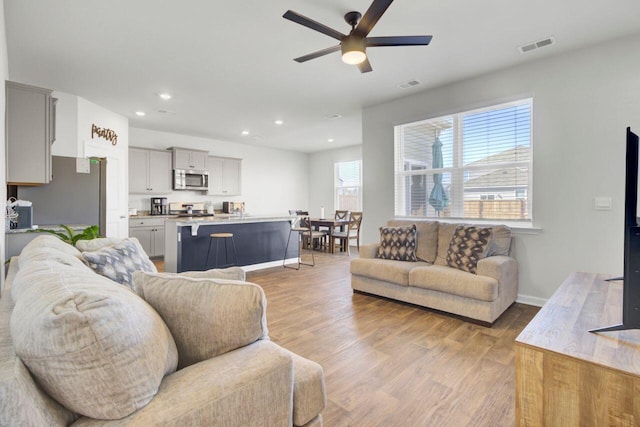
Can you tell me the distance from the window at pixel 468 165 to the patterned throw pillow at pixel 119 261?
11.3 feet

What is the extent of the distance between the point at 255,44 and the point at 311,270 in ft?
11.2

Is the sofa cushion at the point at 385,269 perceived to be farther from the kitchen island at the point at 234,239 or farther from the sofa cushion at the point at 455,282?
the kitchen island at the point at 234,239

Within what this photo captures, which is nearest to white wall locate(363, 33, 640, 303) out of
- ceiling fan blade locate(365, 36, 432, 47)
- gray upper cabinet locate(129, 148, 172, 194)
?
ceiling fan blade locate(365, 36, 432, 47)

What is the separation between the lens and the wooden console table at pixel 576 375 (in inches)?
40.5

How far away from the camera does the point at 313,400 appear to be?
1.11 meters

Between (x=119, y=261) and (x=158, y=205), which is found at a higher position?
(x=158, y=205)

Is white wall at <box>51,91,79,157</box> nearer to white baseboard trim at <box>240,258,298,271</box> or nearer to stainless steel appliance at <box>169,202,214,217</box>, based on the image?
stainless steel appliance at <box>169,202,214,217</box>

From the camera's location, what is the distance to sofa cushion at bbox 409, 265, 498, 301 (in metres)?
2.75

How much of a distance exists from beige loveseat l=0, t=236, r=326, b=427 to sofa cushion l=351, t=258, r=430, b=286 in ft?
7.40

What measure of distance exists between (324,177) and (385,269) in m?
5.97

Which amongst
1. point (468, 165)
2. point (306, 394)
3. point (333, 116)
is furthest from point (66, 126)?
point (468, 165)

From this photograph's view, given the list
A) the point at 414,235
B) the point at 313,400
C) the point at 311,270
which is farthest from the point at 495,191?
the point at 313,400

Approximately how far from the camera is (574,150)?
3.12m

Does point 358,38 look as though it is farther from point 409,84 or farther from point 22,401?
point 22,401
